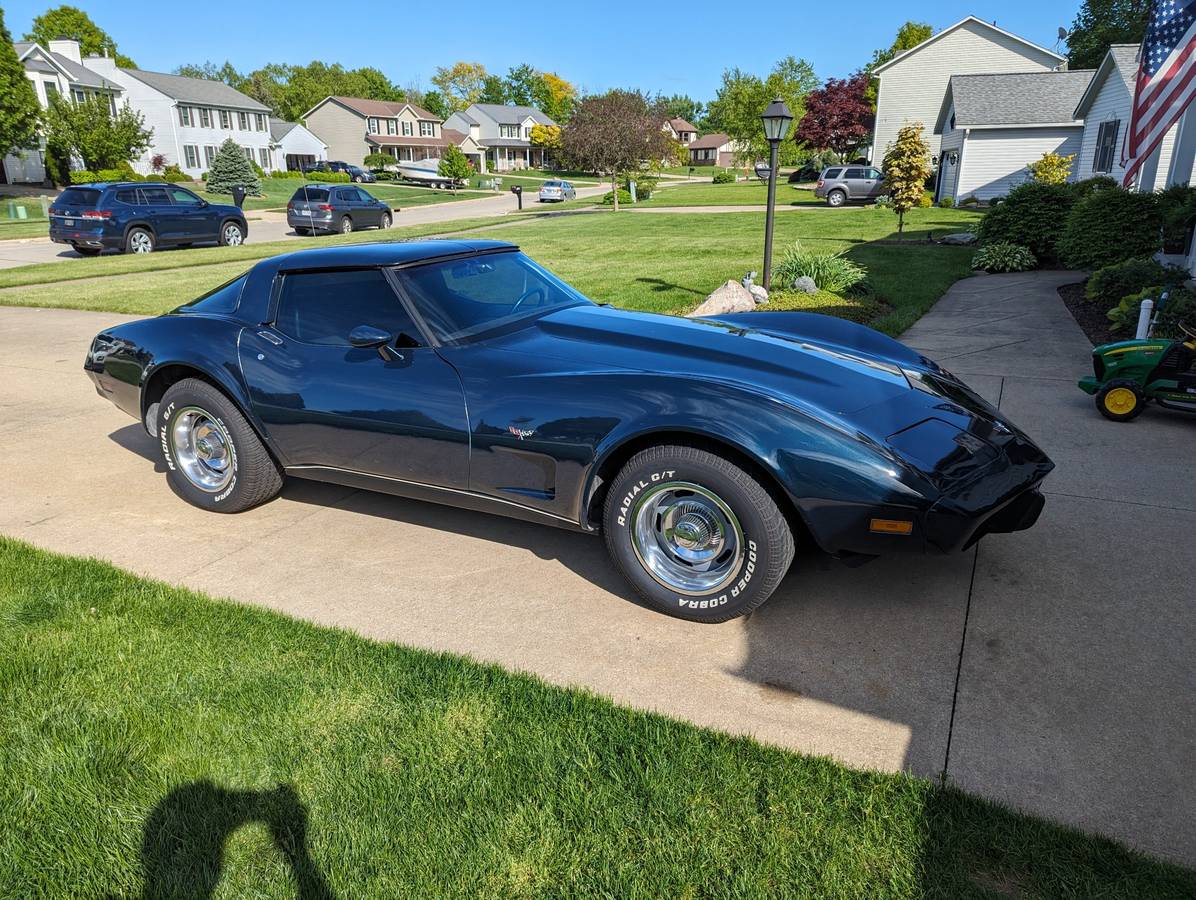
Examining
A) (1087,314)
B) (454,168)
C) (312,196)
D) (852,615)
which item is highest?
(454,168)

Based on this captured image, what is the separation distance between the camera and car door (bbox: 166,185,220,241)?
21.0 meters

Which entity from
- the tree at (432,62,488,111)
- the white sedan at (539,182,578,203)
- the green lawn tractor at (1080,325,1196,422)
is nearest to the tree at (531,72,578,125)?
the tree at (432,62,488,111)

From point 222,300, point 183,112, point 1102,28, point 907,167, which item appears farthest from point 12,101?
point 1102,28

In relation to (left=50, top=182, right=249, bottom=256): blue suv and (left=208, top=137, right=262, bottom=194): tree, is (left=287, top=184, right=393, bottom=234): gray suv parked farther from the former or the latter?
(left=208, top=137, right=262, bottom=194): tree

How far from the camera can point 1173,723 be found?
284cm

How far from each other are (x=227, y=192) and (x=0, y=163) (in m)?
16.0

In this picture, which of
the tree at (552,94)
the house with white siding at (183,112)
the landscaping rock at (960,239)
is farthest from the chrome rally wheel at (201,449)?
the tree at (552,94)

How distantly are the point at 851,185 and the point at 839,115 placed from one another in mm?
23747

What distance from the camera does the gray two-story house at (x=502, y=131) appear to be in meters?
96.6

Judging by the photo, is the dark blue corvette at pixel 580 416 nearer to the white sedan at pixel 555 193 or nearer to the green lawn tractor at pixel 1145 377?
the green lawn tractor at pixel 1145 377

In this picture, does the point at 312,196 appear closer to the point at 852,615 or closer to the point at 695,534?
the point at 695,534

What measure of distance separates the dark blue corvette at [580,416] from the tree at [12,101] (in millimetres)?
45505

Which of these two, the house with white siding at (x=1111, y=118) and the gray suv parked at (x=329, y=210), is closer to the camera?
the house with white siding at (x=1111, y=118)

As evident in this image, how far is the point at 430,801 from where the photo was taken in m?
2.54
